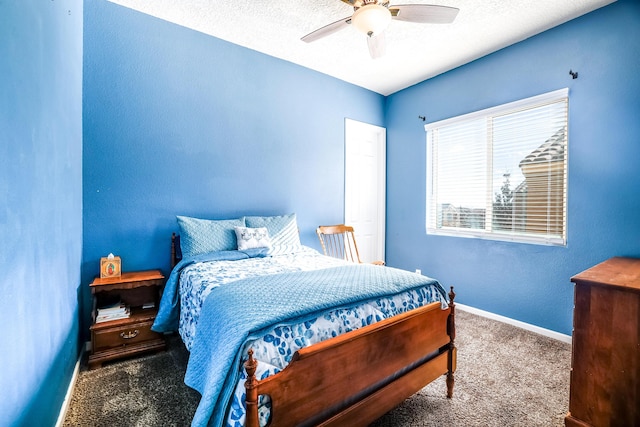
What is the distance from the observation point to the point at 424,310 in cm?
161

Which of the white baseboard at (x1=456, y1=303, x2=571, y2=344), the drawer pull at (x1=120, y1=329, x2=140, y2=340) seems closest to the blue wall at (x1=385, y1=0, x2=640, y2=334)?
the white baseboard at (x1=456, y1=303, x2=571, y2=344)

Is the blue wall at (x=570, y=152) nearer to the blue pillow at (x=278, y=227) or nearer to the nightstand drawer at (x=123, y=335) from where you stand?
the blue pillow at (x=278, y=227)

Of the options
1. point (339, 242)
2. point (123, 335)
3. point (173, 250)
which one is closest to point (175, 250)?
point (173, 250)

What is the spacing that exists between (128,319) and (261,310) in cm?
154

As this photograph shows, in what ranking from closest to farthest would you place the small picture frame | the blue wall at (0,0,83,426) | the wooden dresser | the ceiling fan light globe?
the blue wall at (0,0,83,426), the wooden dresser, the ceiling fan light globe, the small picture frame

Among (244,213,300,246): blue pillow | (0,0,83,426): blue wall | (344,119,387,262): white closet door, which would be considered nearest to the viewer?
(0,0,83,426): blue wall

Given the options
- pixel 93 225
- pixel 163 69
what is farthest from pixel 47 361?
pixel 163 69

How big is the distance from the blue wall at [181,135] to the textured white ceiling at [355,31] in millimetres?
210

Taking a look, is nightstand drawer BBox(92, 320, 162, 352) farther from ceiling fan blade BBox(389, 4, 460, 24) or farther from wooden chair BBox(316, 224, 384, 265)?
ceiling fan blade BBox(389, 4, 460, 24)

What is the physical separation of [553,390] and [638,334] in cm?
76

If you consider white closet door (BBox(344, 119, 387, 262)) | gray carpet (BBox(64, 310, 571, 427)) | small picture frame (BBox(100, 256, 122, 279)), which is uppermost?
white closet door (BBox(344, 119, 387, 262))

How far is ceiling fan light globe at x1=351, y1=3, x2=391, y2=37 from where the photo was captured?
185cm

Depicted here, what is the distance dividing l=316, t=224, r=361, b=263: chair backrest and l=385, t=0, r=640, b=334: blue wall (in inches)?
38.3

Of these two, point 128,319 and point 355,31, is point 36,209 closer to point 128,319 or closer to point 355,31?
point 128,319
